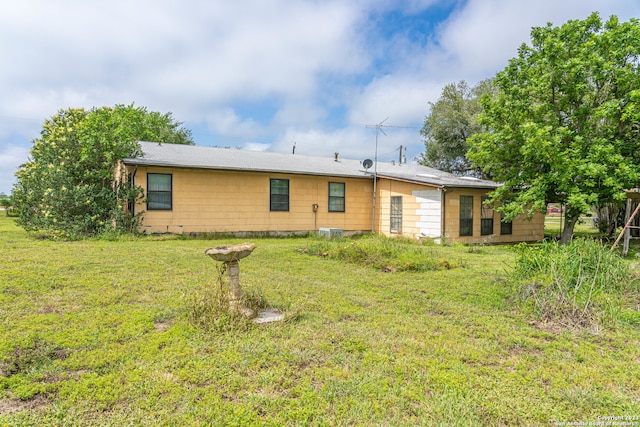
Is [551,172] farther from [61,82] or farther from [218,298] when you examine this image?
[61,82]

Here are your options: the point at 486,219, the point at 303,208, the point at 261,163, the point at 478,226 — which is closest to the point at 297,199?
the point at 303,208

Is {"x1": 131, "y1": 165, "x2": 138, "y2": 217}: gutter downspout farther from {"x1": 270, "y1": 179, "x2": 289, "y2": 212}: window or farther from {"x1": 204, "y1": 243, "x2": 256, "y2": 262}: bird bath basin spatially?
{"x1": 204, "y1": 243, "x2": 256, "y2": 262}: bird bath basin

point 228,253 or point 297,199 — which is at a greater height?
point 297,199

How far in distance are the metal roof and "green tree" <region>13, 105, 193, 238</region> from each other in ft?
3.12

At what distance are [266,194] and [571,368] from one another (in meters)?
11.6

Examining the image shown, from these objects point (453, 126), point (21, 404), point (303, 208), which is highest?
point (453, 126)

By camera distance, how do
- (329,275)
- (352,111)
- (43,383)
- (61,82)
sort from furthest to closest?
(352,111)
(61,82)
(329,275)
(43,383)

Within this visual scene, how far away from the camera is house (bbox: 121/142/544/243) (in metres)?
12.2

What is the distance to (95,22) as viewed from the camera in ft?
31.4

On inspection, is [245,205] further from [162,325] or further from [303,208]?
[162,325]

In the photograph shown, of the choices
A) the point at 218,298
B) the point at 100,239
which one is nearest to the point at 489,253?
the point at 218,298

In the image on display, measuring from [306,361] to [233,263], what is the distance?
1.41 meters

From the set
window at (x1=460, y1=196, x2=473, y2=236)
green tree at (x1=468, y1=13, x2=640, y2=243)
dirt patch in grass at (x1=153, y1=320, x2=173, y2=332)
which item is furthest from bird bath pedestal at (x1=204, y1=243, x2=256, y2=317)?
window at (x1=460, y1=196, x2=473, y2=236)

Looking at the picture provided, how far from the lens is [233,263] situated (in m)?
3.95
